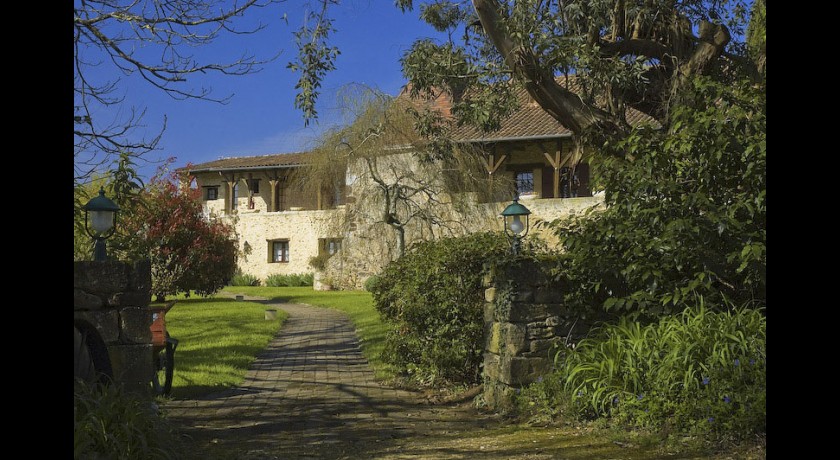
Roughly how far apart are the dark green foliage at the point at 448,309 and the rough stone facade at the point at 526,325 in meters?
1.00

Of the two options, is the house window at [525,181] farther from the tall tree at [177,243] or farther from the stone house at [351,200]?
the tall tree at [177,243]

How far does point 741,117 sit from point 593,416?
9.36 ft

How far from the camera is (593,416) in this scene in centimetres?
595

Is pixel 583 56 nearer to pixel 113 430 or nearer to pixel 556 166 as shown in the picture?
pixel 113 430

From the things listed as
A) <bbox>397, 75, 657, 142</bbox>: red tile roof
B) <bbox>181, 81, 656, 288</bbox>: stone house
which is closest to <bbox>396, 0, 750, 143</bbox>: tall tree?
<bbox>181, 81, 656, 288</bbox>: stone house

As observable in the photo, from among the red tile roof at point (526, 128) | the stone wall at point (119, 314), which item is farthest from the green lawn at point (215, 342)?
the red tile roof at point (526, 128)

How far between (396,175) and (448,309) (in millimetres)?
11815

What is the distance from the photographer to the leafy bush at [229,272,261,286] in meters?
32.9

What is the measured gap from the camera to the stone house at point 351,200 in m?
21.4

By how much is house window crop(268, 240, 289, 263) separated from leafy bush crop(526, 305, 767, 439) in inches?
1052

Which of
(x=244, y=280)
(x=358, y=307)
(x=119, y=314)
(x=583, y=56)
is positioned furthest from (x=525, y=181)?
(x=119, y=314)
